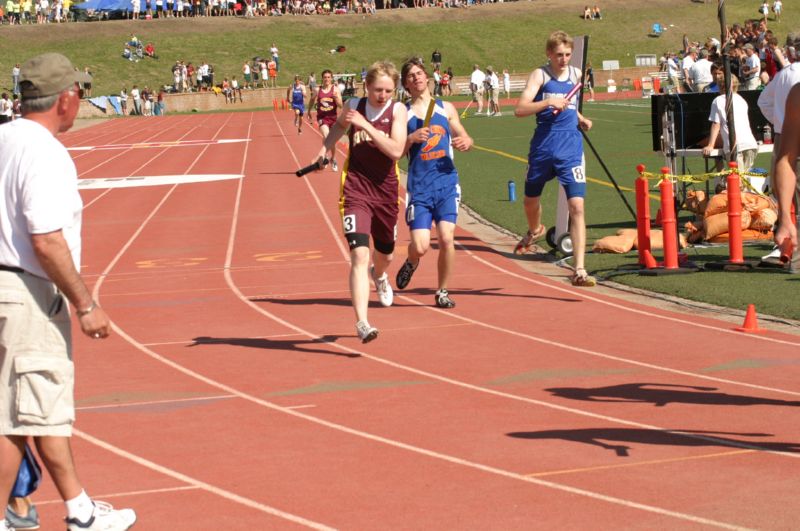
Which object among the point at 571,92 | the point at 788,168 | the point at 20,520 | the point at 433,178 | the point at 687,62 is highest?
the point at 687,62

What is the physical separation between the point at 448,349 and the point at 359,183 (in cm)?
138

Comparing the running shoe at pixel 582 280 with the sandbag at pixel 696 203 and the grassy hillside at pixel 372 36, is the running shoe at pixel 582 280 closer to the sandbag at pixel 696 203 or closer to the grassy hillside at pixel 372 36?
the sandbag at pixel 696 203

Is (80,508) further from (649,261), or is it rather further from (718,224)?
(718,224)

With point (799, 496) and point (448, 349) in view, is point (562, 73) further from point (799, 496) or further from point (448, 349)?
point (799, 496)

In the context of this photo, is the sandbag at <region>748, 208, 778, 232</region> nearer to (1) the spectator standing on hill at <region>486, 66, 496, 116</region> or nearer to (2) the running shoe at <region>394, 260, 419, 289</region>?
(2) the running shoe at <region>394, 260, 419, 289</region>

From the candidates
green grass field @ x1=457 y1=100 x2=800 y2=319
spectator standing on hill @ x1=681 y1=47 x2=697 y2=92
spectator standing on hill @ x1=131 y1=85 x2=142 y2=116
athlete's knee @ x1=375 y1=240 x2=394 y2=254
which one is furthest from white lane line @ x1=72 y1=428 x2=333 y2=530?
spectator standing on hill @ x1=131 y1=85 x2=142 y2=116

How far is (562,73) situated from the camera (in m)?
12.4

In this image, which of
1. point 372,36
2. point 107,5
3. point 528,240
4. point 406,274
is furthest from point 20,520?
point 107,5

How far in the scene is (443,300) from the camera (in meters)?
11.3

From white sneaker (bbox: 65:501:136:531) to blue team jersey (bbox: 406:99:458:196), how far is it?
6134 mm

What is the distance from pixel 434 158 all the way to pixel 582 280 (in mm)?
1885

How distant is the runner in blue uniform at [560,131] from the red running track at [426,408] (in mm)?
664

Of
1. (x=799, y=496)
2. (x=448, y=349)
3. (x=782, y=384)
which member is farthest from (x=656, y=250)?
(x=799, y=496)

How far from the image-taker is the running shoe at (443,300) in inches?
444
